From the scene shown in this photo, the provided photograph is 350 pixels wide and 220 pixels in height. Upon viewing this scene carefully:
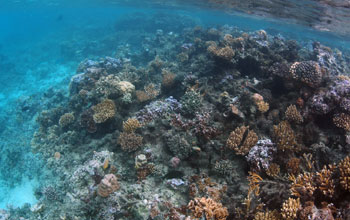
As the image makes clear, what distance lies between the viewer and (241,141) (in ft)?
22.8

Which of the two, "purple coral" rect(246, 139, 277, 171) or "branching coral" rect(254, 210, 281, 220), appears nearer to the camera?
"branching coral" rect(254, 210, 281, 220)

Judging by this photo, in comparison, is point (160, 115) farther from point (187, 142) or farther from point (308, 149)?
point (308, 149)

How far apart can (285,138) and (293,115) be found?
1.37 m

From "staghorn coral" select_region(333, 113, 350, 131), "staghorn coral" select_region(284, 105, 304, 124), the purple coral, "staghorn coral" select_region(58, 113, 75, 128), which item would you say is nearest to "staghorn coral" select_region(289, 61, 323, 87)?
"staghorn coral" select_region(284, 105, 304, 124)

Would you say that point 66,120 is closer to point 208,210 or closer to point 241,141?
point 241,141

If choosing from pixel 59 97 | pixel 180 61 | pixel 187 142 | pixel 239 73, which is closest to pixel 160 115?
pixel 187 142

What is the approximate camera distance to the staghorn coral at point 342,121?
6594 mm

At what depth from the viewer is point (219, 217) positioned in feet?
16.3

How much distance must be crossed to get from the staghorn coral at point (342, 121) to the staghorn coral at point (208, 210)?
200 inches

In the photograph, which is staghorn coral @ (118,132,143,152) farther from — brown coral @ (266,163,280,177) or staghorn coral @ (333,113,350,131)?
staghorn coral @ (333,113,350,131)

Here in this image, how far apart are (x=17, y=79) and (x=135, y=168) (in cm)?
3252

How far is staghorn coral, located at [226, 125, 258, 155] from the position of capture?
6652 millimetres

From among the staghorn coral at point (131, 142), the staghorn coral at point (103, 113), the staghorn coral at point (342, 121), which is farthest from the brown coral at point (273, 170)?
the staghorn coral at point (103, 113)

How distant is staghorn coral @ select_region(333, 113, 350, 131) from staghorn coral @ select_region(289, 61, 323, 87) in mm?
1605
